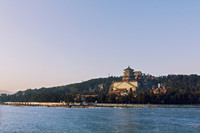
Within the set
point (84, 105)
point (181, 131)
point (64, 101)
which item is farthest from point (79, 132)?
point (64, 101)

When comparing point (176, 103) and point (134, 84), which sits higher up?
point (134, 84)

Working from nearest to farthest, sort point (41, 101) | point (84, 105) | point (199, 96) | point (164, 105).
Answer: point (164, 105)
point (199, 96)
point (84, 105)
point (41, 101)

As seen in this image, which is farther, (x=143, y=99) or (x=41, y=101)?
(x=41, y=101)

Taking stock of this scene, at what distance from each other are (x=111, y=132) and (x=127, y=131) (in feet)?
9.55

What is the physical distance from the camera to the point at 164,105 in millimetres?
129500

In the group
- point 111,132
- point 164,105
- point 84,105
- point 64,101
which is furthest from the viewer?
point 64,101

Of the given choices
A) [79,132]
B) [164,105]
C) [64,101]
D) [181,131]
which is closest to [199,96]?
[164,105]

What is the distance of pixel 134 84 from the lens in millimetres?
199625

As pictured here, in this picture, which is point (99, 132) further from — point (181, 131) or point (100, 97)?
point (100, 97)

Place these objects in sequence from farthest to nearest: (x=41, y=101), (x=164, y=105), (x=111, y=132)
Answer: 1. (x=41, y=101)
2. (x=164, y=105)
3. (x=111, y=132)

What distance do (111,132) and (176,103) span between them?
319ft

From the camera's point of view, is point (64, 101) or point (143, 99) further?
point (64, 101)

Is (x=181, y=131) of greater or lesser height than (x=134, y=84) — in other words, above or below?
below

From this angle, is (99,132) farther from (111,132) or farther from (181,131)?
(181,131)
